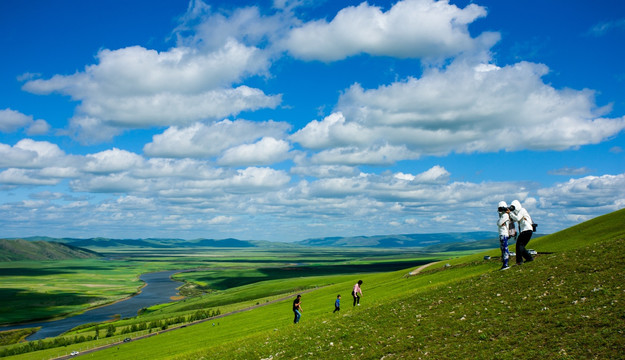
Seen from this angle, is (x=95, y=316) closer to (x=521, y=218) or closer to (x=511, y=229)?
(x=511, y=229)

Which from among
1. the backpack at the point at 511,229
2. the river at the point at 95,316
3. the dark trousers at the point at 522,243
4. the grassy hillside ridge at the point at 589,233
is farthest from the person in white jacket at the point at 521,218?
the river at the point at 95,316

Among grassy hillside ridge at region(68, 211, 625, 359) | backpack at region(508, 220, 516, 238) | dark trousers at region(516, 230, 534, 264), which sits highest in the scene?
backpack at region(508, 220, 516, 238)

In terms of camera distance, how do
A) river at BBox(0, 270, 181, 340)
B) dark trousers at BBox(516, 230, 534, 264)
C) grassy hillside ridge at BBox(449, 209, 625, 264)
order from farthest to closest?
river at BBox(0, 270, 181, 340) → grassy hillside ridge at BBox(449, 209, 625, 264) → dark trousers at BBox(516, 230, 534, 264)

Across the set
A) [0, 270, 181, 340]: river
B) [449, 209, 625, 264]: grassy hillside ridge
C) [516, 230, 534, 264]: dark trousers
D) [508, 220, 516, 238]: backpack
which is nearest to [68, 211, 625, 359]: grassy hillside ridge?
[516, 230, 534, 264]: dark trousers

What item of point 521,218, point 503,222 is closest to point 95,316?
point 503,222

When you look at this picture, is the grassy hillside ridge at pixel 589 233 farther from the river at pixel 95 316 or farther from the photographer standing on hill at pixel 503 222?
the river at pixel 95 316

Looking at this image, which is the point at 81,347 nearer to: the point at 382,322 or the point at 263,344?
the point at 263,344

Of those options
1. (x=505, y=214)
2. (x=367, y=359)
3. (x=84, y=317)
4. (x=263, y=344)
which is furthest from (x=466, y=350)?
(x=84, y=317)

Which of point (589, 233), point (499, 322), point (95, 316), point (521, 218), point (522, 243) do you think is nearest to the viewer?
point (499, 322)

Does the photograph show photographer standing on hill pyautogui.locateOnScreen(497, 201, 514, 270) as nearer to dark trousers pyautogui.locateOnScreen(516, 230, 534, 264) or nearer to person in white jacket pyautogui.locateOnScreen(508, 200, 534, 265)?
person in white jacket pyautogui.locateOnScreen(508, 200, 534, 265)

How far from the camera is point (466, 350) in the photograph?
18922 mm

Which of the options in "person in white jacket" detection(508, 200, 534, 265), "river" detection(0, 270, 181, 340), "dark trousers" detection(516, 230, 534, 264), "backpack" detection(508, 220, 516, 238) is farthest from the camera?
"river" detection(0, 270, 181, 340)

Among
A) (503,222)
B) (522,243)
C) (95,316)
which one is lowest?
(95,316)

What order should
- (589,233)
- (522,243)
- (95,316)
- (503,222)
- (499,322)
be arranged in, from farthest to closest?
(95,316), (589,233), (522,243), (503,222), (499,322)
